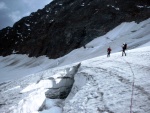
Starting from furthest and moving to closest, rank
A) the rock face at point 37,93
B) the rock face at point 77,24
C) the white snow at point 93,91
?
the rock face at point 77,24 < the rock face at point 37,93 < the white snow at point 93,91

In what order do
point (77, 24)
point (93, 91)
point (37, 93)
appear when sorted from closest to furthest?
1. point (93, 91)
2. point (37, 93)
3. point (77, 24)

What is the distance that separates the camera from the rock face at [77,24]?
49500 millimetres

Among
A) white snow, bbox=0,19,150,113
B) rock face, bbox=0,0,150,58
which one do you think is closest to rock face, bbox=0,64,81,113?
white snow, bbox=0,19,150,113

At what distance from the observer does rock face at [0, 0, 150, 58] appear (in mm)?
49500

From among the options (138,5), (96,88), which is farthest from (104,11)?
(96,88)

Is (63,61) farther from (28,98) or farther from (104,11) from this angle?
(28,98)

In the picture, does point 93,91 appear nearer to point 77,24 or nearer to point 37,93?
point 37,93

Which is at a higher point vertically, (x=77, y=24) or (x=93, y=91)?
(x=77, y=24)

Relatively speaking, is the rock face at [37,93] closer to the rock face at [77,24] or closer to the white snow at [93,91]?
the white snow at [93,91]

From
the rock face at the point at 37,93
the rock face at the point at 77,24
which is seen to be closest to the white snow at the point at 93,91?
the rock face at the point at 37,93

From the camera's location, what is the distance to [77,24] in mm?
58031

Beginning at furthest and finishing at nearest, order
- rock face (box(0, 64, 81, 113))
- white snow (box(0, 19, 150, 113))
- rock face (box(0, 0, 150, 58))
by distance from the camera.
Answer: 1. rock face (box(0, 0, 150, 58))
2. rock face (box(0, 64, 81, 113))
3. white snow (box(0, 19, 150, 113))

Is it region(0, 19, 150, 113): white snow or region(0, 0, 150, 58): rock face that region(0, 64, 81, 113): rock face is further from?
region(0, 0, 150, 58): rock face

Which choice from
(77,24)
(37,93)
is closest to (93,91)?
(37,93)
